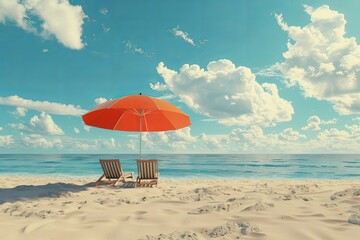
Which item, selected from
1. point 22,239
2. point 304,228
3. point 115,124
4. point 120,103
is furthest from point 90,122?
point 304,228

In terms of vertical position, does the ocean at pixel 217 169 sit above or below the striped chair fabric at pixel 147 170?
below

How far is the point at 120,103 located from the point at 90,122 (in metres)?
1.82

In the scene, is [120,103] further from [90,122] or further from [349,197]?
[349,197]

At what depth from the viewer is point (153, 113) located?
8758 millimetres

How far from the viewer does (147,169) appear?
7820mm

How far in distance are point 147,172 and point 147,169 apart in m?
0.11

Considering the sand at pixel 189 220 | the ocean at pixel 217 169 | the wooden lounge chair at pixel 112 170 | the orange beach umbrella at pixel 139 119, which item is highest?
the orange beach umbrella at pixel 139 119

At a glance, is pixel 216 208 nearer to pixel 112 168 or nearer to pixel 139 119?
pixel 112 168

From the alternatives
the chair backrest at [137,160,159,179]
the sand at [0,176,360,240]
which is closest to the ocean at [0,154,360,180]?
the chair backrest at [137,160,159,179]

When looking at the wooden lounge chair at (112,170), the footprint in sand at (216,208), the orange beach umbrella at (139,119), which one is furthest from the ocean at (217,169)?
the footprint in sand at (216,208)

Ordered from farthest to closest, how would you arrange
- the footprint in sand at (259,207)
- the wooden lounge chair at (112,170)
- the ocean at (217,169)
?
1. the ocean at (217,169)
2. the wooden lounge chair at (112,170)
3. the footprint in sand at (259,207)

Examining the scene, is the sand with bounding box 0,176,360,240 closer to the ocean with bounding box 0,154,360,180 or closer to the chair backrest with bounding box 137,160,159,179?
the chair backrest with bounding box 137,160,159,179

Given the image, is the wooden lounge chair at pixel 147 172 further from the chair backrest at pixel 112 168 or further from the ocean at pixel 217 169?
the ocean at pixel 217 169

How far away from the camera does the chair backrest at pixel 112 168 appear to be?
7953 millimetres
